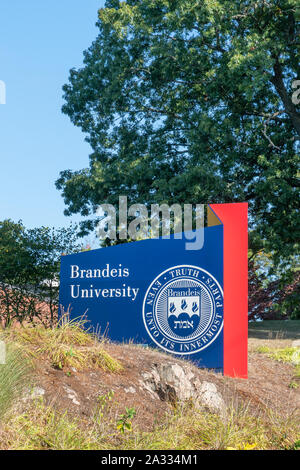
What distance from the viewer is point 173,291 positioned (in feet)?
33.3

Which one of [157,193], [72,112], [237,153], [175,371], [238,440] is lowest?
[238,440]

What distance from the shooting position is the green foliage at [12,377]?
531cm

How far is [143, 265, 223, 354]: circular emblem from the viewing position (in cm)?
995

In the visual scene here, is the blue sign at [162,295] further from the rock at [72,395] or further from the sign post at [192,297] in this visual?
the rock at [72,395]

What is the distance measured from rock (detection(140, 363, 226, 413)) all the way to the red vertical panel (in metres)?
2.37

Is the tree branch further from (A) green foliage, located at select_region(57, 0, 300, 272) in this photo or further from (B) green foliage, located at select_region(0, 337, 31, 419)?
(B) green foliage, located at select_region(0, 337, 31, 419)

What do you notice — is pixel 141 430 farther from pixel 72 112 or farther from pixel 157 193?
pixel 72 112

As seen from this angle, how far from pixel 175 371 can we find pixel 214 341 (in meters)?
2.81

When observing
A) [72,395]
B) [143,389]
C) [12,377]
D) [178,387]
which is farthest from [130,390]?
[12,377]

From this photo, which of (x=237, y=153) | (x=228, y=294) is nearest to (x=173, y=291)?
(x=228, y=294)

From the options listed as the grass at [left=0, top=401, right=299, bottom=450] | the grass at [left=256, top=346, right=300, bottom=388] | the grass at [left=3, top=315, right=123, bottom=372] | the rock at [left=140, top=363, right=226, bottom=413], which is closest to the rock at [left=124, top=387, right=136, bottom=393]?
the rock at [left=140, top=363, right=226, bottom=413]

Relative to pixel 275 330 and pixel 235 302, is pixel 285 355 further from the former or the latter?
pixel 275 330

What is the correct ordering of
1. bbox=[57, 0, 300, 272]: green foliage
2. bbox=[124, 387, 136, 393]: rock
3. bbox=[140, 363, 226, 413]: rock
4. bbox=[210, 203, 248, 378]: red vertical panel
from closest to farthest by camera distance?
bbox=[124, 387, 136, 393]: rock < bbox=[140, 363, 226, 413]: rock < bbox=[210, 203, 248, 378]: red vertical panel < bbox=[57, 0, 300, 272]: green foliage

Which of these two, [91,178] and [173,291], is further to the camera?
[91,178]
